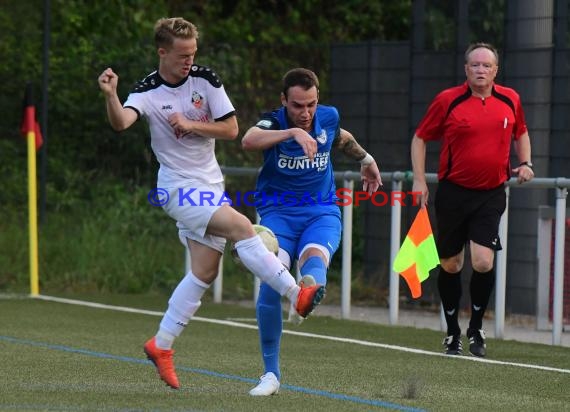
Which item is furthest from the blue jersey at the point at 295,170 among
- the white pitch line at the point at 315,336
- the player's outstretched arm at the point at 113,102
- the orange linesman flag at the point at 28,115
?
the orange linesman flag at the point at 28,115

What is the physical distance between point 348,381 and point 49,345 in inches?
101

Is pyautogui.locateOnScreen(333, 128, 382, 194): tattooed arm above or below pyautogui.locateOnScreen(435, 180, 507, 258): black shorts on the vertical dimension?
above

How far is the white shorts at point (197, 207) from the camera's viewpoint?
25.7 feet

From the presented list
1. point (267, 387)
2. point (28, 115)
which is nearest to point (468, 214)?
point (267, 387)

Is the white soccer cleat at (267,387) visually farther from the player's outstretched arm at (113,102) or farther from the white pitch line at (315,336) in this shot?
the white pitch line at (315,336)

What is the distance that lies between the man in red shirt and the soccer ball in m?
2.59

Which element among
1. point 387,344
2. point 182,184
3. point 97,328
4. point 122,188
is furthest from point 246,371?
point 122,188

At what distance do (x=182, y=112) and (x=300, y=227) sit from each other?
2.84 ft

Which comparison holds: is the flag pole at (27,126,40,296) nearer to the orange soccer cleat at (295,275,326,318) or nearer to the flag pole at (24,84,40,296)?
the flag pole at (24,84,40,296)

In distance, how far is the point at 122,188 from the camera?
1758 centimetres

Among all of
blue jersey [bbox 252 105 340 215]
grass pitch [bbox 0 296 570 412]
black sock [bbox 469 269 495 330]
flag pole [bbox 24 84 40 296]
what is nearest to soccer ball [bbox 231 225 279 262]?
blue jersey [bbox 252 105 340 215]

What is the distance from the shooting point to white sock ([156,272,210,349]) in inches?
312

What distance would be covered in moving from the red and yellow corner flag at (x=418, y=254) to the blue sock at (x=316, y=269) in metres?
3.01

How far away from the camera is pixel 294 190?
820 centimetres
